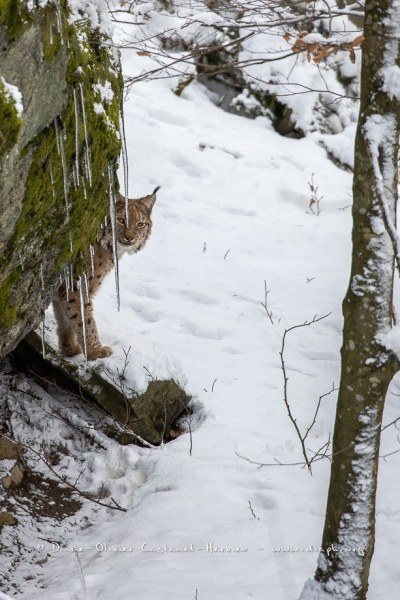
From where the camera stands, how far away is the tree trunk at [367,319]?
254 cm

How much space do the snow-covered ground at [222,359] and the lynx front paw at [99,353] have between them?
12 cm

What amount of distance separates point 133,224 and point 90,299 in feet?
2.43

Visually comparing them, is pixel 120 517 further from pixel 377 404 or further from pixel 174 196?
pixel 174 196

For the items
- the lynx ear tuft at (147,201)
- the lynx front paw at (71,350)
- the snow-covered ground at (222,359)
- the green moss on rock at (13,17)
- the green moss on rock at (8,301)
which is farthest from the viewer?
the lynx ear tuft at (147,201)

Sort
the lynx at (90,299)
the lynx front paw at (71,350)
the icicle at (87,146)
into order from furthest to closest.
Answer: the lynx front paw at (71,350), the lynx at (90,299), the icicle at (87,146)

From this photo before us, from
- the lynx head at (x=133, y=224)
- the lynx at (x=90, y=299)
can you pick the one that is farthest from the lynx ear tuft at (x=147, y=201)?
the lynx at (x=90, y=299)

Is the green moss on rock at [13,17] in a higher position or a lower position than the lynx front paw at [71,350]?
higher

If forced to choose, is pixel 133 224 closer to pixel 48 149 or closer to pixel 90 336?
pixel 90 336

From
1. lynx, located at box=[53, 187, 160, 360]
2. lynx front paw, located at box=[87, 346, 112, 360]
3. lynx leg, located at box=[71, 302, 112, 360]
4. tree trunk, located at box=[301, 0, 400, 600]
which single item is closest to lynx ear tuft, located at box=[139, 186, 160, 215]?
lynx, located at box=[53, 187, 160, 360]

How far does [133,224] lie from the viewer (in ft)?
18.6

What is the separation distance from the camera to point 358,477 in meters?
2.76

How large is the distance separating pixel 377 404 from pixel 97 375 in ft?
9.91

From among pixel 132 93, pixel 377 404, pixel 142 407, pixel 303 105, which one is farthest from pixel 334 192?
pixel 377 404

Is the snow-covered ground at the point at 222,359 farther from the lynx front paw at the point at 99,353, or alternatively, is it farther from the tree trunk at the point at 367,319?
the tree trunk at the point at 367,319
